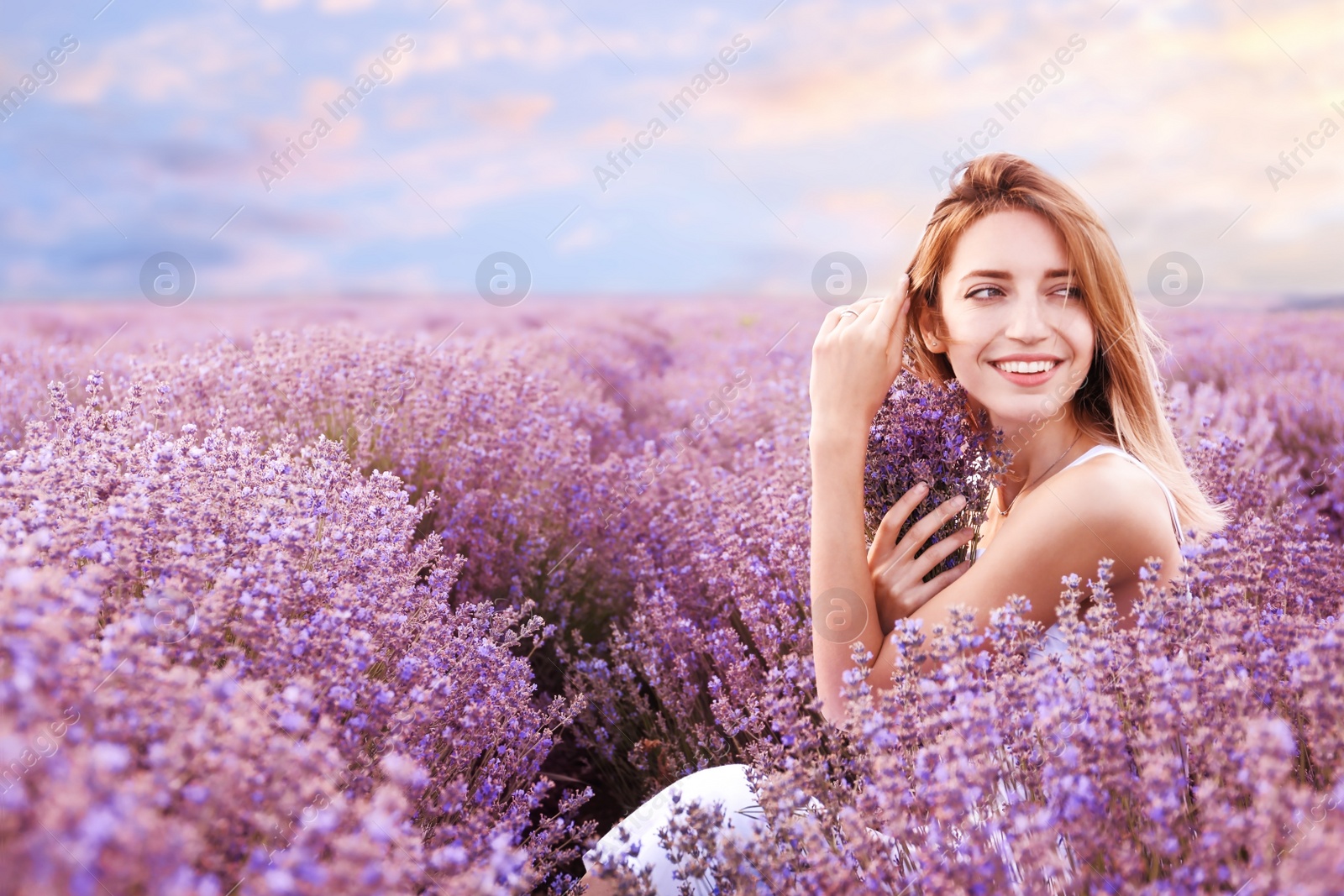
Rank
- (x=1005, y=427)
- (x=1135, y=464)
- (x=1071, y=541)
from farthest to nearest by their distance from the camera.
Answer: (x=1005, y=427), (x=1135, y=464), (x=1071, y=541)

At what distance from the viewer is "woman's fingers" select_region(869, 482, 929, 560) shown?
6.77 feet

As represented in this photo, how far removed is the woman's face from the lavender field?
1.72 feet

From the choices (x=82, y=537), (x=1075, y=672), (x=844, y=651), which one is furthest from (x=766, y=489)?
(x=82, y=537)

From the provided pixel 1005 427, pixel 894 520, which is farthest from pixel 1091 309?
pixel 894 520

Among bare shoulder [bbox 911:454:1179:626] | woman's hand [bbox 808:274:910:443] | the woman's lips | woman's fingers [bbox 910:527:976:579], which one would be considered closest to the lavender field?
bare shoulder [bbox 911:454:1179:626]

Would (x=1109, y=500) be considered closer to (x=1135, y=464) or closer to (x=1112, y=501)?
(x=1112, y=501)

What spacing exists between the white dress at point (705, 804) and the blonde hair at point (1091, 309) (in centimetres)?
27

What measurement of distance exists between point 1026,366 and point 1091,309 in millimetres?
247

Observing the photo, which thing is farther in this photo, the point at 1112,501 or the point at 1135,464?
the point at 1135,464

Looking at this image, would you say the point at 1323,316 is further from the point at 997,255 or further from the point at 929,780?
the point at 929,780

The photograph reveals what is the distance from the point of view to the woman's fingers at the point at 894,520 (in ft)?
6.77

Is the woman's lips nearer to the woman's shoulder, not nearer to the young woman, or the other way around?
the young woman

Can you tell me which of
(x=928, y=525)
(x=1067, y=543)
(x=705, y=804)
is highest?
(x=928, y=525)

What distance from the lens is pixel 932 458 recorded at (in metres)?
2.16
